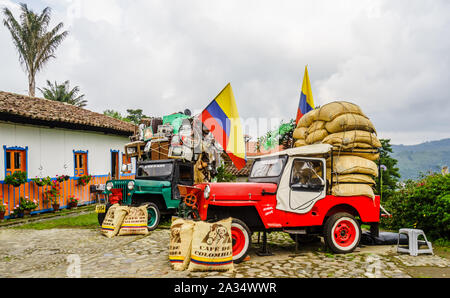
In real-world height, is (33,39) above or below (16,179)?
above

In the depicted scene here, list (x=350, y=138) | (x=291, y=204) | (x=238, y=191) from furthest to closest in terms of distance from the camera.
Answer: (x=350, y=138) → (x=291, y=204) → (x=238, y=191)

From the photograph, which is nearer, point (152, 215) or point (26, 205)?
point (152, 215)

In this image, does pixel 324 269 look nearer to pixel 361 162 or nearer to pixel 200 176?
pixel 361 162

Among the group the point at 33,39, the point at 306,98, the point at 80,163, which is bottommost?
the point at 80,163

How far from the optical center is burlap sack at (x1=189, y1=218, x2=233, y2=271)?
17.5 feet

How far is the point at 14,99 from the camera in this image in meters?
14.2

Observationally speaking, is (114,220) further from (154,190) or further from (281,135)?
(281,135)

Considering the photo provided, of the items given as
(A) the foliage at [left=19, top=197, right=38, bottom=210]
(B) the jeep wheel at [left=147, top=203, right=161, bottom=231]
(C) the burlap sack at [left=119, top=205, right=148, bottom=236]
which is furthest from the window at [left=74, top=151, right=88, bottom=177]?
(C) the burlap sack at [left=119, top=205, right=148, bottom=236]

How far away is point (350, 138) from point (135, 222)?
18.4ft

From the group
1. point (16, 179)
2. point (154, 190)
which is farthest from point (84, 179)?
point (154, 190)

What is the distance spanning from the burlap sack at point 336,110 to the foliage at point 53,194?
11194 millimetres

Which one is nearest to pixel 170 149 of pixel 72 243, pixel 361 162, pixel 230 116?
pixel 230 116

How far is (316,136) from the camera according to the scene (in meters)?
7.47

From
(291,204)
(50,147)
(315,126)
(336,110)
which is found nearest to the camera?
(291,204)
